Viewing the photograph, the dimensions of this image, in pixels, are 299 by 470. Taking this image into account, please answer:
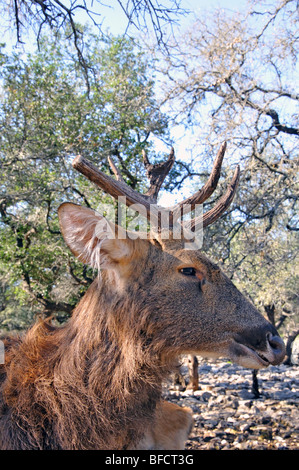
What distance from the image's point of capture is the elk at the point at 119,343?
8.11ft

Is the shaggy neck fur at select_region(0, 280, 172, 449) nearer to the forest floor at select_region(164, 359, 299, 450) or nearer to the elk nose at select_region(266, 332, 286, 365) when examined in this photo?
the elk nose at select_region(266, 332, 286, 365)

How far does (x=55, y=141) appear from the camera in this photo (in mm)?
8359

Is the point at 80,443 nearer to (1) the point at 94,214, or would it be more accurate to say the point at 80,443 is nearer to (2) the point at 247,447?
(1) the point at 94,214

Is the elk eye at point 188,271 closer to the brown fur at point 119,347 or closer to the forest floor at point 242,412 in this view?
the brown fur at point 119,347

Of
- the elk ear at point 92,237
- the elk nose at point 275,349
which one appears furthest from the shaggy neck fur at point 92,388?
the elk nose at point 275,349

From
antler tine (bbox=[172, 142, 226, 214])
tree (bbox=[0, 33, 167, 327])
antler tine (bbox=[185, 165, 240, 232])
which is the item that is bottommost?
antler tine (bbox=[185, 165, 240, 232])

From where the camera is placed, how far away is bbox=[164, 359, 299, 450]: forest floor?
5.76 metres

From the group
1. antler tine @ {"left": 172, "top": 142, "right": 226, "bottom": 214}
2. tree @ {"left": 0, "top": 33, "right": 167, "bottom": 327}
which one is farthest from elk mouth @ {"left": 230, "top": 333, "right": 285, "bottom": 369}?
tree @ {"left": 0, "top": 33, "right": 167, "bottom": 327}

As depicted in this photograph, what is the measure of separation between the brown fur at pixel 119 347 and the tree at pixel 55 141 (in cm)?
552

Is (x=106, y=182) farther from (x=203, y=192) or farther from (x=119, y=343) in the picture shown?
(x=119, y=343)

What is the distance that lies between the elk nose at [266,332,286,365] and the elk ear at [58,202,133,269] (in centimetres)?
104

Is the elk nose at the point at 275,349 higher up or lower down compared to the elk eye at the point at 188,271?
lower down

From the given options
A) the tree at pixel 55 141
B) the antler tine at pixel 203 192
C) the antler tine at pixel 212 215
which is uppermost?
the tree at pixel 55 141

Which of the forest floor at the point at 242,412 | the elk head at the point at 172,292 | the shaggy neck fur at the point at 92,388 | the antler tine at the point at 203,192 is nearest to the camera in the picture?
the shaggy neck fur at the point at 92,388
